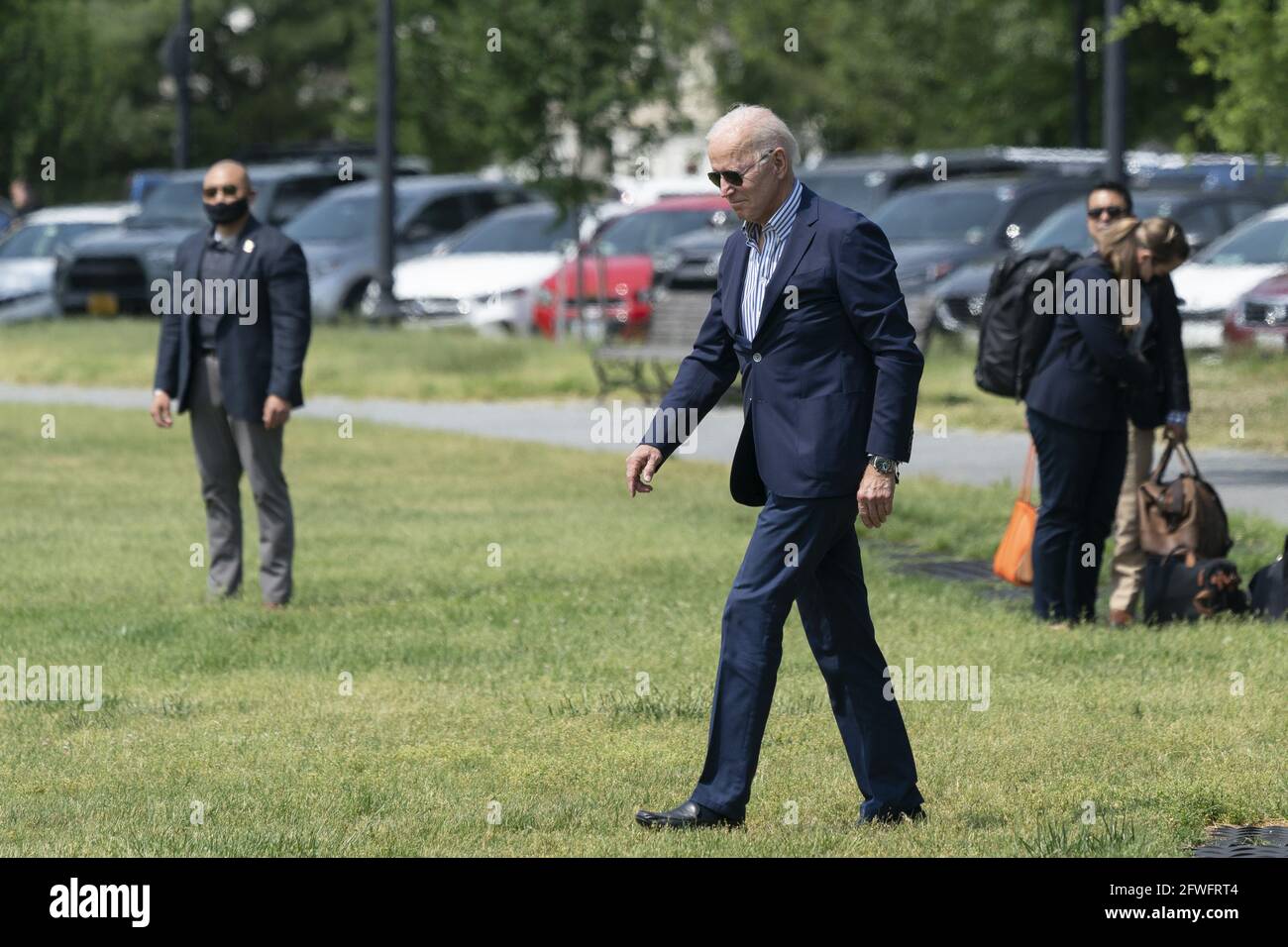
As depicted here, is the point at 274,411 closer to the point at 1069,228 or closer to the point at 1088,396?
the point at 1088,396

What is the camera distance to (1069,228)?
22.0 meters

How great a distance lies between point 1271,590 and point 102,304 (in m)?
21.6

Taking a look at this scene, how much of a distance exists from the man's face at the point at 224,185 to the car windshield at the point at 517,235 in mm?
16156

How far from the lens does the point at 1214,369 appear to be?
20.1 meters

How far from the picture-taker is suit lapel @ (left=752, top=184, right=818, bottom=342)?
615cm

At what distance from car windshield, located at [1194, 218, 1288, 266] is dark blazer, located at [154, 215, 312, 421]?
13.9 meters

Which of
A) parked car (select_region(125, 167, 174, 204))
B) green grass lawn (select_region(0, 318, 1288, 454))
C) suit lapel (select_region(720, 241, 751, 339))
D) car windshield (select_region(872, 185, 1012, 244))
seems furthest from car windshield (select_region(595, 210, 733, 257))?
suit lapel (select_region(720, 241, 751, 339))

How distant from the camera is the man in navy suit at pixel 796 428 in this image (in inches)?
240

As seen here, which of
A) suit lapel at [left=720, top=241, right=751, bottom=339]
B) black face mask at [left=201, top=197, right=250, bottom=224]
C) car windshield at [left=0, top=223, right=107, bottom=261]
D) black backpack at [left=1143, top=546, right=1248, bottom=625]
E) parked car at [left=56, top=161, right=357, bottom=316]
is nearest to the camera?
suit lapel at [left=720, top=241, right=751, bottom=339]

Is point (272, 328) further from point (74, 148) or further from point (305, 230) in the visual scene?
point (74, 148)

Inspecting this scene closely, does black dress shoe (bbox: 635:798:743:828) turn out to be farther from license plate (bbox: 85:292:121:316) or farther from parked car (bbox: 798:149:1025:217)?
license plate (bbox: 85:292:121:316)

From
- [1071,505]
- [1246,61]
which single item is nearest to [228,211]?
[1071,505]

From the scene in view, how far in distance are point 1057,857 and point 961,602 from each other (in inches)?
177

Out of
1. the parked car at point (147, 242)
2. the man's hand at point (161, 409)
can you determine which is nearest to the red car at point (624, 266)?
the parked car at point (147, 242)
